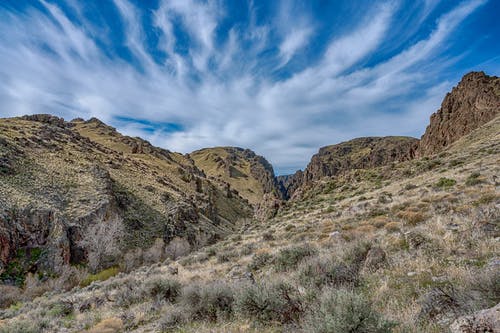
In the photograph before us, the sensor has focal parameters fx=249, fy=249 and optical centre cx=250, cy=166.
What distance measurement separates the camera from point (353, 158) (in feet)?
459

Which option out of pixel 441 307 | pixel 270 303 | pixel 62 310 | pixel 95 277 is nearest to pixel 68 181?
pixel 95 277

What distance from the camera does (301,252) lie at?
7746 mm

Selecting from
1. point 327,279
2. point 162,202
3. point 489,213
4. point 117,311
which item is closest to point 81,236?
point 162,202

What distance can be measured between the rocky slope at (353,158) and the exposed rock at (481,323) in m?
60.7

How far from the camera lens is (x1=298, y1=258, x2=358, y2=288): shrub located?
16.2 ft

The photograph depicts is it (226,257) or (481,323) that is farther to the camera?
(226,257)

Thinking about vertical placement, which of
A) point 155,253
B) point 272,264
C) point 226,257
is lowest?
point 155,253

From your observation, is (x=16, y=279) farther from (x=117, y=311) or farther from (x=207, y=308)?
(x=207, y=308)

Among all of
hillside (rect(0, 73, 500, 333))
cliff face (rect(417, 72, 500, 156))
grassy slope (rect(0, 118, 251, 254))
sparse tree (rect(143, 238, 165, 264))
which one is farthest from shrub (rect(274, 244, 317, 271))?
cliff face (rect(417, 72, 500, 156))

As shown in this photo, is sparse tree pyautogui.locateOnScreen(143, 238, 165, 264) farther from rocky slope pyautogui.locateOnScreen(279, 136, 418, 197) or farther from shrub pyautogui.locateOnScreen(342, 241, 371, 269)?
rocky slope pyautogui.locateOnScreen(279, 136, 418, 197)

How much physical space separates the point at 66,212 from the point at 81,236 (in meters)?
3.96

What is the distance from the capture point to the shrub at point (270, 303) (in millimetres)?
4113

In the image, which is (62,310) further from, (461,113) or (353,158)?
(353,158)

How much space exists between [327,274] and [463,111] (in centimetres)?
6840
